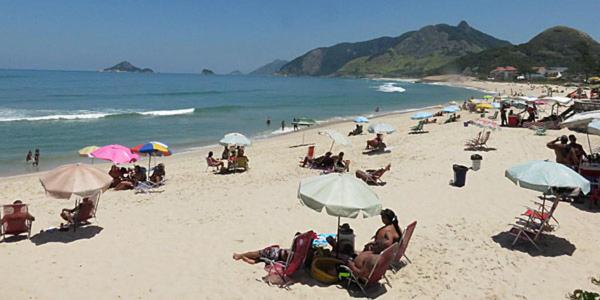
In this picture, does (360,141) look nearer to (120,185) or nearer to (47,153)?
(120,185)

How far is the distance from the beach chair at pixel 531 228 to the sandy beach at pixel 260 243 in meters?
0.19

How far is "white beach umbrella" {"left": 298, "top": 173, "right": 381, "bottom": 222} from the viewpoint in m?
6.20

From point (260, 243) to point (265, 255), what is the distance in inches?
36.2

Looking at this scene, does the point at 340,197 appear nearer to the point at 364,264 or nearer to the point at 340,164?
the point at 364,264

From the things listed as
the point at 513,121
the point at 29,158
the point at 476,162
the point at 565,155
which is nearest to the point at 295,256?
the point at 565,155

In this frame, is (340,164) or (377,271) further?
(340,164)

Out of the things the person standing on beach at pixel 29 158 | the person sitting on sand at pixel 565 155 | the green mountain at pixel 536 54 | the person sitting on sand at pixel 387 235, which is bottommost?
the person standing on beach at pixel 29 158

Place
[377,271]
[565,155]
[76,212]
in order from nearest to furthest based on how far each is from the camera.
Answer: [377,271] → [76,212] → [565,155]

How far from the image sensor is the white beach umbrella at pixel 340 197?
6203mm

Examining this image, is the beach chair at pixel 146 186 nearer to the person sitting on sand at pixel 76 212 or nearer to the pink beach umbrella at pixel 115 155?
the pink beach umbrella at pixel 115 155

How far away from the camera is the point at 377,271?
620 cm

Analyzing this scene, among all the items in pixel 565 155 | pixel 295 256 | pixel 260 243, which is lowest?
pixel 260 243

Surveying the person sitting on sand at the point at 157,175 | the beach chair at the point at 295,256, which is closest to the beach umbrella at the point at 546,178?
the beach chair at the point at 295,256

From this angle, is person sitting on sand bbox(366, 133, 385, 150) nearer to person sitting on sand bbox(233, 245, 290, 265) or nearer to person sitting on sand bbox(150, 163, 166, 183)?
person sitting on sand bbox(150, 163, 166, 183)
